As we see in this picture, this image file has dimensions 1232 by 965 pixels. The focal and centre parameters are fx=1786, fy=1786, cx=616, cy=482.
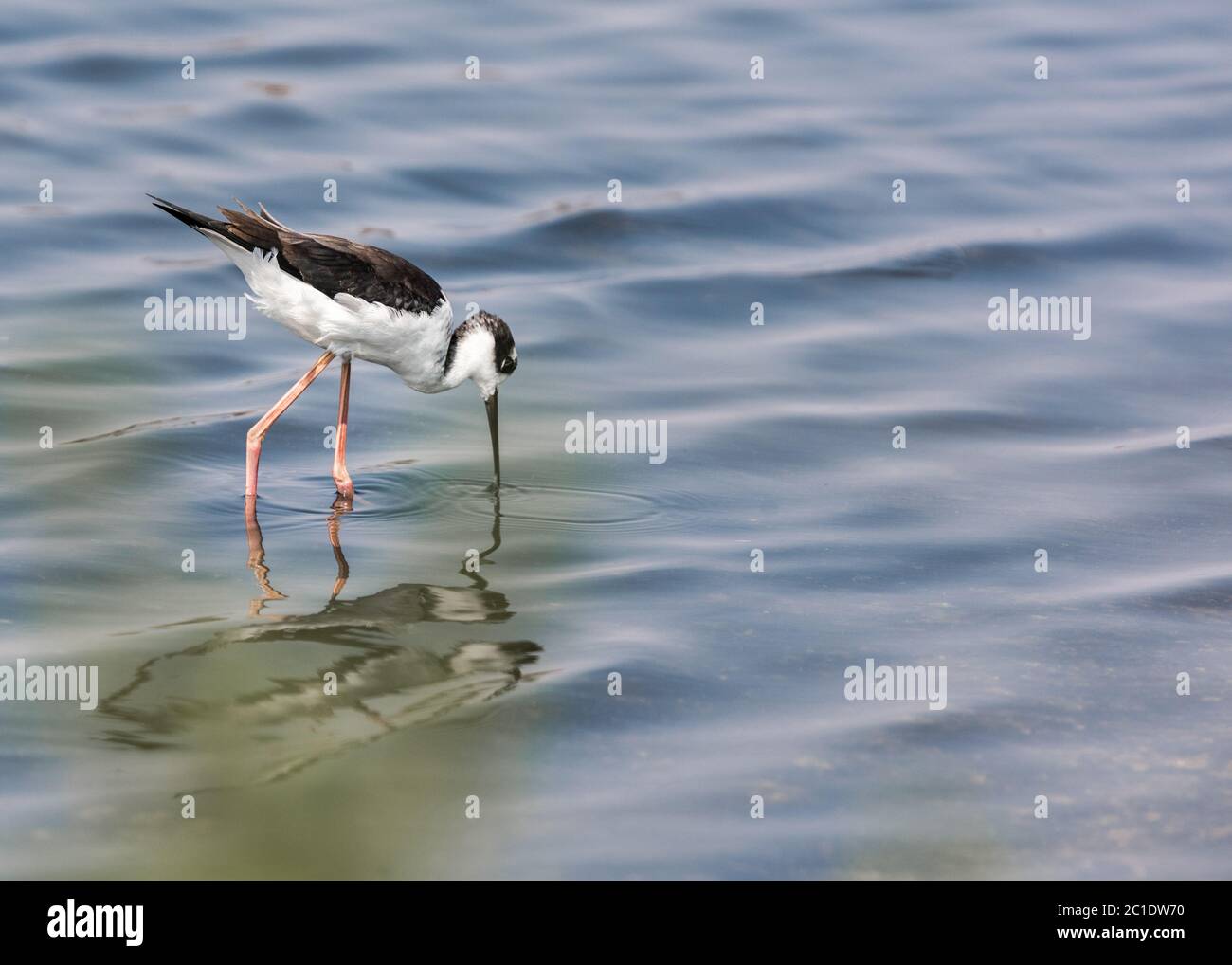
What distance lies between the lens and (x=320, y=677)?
23.5 ft

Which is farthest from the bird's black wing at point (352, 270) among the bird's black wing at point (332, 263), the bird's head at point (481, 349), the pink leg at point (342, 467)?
the pink leg at point (342, 467)

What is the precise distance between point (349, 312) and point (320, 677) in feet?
7.77

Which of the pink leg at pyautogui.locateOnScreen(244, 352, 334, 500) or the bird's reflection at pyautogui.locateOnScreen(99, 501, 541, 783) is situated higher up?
the pink leg at pyautogui.locateOnScreen(244, 352, 334, 500)

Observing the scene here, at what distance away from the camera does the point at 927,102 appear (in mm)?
17141

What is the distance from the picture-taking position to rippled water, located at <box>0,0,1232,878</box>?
20.9 feet

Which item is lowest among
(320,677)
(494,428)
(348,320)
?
(320,677)

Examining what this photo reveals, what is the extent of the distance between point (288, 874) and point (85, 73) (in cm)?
1307

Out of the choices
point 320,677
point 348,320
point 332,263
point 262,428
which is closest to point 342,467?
point 262,428

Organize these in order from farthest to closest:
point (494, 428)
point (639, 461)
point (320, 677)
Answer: point (639, 461) < point (494, 428) < point (320, 677)

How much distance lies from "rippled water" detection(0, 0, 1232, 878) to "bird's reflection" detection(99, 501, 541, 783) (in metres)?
0.03

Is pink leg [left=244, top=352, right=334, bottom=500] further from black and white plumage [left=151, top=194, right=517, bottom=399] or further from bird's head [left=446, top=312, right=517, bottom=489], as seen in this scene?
bird's head [left=446, top=312, right=517, bottom=489]

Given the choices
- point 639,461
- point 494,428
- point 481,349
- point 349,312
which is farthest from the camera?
point 639,461

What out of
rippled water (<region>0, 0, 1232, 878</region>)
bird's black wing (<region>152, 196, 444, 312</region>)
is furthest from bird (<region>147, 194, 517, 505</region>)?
rippled water (<region>0, 0, 1232, 878</region>)

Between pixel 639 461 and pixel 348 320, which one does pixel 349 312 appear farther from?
pixel 639 461
